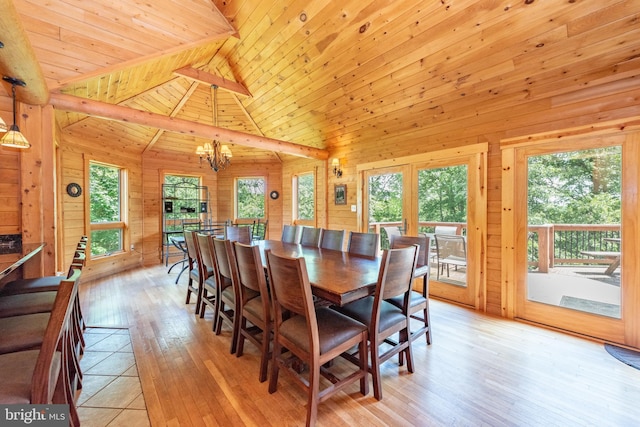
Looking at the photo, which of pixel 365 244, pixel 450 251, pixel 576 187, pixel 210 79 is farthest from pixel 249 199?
pixel 576 187

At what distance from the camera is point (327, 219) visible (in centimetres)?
559

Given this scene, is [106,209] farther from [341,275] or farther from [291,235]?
[341,275]

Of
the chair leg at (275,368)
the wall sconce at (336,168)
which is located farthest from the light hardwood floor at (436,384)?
the wall sconce at (336,168)

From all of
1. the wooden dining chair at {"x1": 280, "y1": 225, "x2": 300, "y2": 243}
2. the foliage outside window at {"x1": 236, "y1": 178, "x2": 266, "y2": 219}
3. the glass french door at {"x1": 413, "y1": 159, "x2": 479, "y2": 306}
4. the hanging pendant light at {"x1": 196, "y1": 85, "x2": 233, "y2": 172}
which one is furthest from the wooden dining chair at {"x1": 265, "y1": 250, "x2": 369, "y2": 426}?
the foliage outside window at {"x1": 236, "y1": 178, "x2": 266, "y2": 219}

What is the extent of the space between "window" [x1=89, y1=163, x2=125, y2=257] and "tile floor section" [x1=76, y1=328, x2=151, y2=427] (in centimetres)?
315

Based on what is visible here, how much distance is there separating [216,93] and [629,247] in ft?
20.2

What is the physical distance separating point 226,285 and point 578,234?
3.63 meters

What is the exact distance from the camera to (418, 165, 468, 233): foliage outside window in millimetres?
3510

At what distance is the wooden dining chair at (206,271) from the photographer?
2689mm

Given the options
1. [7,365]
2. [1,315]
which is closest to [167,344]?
[1,315]

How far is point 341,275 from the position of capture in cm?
193

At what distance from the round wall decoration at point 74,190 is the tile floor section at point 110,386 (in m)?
2.98

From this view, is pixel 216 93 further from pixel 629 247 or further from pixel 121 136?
pixel 629 247

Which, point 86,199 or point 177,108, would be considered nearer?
point 86,199
